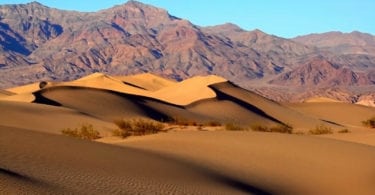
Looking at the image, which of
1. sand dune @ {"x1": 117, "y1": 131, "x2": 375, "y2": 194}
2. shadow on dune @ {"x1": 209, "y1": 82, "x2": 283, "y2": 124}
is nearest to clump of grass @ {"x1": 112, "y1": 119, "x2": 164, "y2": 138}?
sand dune @ {"x1": 117, "y1": 131, "x2": 375, "y2": 194}

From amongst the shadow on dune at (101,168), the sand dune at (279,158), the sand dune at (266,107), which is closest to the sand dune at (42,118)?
the sand dune at (279,158)

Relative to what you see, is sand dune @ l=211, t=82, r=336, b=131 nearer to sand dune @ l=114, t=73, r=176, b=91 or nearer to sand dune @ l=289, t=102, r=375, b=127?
sand dune @ l=289, t=102, r=375, b=127

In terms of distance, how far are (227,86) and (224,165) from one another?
5698 centimetres

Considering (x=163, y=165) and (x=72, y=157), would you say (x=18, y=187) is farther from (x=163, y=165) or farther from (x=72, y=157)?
(x=163, y=165)

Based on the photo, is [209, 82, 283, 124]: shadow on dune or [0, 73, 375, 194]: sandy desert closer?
[0, 73, 375, 194]: sandy desert

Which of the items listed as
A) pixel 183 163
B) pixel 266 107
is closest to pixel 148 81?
pixel 266 107

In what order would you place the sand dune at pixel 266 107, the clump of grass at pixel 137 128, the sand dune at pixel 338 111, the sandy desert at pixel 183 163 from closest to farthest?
the sandy desert at pixel 183 163 < the clump of grass at pixel 137 128 < the sand dune at pixel 266 107 < the sand dune at pixel 338 111

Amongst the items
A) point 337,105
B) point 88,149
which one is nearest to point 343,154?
point 88,149

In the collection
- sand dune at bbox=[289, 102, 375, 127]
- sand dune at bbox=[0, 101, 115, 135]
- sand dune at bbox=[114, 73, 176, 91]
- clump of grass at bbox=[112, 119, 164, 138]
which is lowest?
sand dune at bbox=[0, 101, 115, 135]

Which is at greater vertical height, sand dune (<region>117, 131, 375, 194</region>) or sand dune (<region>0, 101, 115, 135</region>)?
sand dune (<region>117, 131, 375, 194</region>)

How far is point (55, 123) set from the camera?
132 feet

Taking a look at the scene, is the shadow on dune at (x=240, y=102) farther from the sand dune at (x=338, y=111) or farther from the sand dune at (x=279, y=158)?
the sand dune at (x=279, y=158)

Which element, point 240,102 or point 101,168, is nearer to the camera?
point 101,168

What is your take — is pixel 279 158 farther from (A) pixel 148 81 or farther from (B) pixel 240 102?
(A) pixel 148 81
